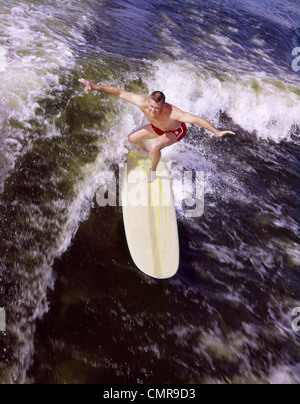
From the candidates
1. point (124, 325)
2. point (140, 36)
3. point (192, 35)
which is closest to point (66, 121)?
point (124, 325)

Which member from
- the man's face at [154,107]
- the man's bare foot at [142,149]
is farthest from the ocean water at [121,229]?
the man's face at [154,107]

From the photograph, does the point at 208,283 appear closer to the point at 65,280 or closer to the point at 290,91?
the point at 65,280

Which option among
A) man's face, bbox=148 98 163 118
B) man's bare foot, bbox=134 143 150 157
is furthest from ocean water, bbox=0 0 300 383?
man's face, bbox=148 98 163 118

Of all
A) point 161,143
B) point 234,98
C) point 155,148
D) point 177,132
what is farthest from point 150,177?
point 234,98

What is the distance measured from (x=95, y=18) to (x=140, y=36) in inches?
60.8

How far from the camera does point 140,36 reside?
9242 mm

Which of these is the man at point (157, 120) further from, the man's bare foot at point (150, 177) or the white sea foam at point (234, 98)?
the white sea foam at point (234, 98)

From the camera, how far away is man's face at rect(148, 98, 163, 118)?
3979mm

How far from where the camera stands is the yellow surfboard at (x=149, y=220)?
3.73m

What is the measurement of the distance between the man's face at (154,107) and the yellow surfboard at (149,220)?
111 centimetres

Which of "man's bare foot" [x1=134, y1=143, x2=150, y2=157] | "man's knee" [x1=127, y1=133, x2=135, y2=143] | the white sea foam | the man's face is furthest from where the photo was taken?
the white sea foam

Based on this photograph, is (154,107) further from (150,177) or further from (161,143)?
(150,177)

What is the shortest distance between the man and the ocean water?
0.80 m

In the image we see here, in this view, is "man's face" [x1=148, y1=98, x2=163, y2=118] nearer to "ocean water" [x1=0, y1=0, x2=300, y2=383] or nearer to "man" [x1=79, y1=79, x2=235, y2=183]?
"man" [x1=79, y1=79, x2=235, y2=183]
